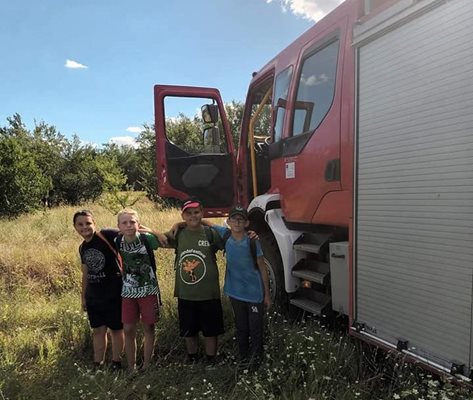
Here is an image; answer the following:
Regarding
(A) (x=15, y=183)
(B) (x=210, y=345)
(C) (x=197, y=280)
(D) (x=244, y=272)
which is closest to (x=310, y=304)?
(D) (x=244, y=272)

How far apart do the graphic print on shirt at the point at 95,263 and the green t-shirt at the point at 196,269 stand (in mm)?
607

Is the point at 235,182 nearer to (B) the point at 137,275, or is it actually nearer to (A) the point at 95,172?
(B) the point at 137,275

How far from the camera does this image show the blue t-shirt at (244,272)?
353 centimetres

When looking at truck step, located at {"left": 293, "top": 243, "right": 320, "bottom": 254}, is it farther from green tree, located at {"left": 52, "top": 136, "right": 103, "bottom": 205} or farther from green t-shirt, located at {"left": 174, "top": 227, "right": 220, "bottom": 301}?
green tree, located at {"left": 52, "top": 136, "right": 103, "bottom": 205}

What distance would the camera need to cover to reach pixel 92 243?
12.2 feet

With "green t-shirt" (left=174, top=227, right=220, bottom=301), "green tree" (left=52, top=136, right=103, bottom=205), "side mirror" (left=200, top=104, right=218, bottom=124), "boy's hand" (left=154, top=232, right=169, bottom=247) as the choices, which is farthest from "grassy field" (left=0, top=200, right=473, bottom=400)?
"green tree" (left=52, top=136, right=103, bottom=205)

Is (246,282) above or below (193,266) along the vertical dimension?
below

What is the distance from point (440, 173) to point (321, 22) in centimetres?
208

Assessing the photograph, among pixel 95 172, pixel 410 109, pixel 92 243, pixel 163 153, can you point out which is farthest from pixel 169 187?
pixel 95 172

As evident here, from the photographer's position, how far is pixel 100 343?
3.82m

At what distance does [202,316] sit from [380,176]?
1820 mm

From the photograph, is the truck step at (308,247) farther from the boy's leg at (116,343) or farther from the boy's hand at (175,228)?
the boy's leg at (116,343)

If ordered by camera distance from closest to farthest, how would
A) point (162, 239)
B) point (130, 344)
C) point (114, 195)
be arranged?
point (130, 344) → point (162, 239) → point (114, 195)

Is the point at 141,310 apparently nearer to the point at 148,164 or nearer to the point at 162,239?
the point at 162,239
